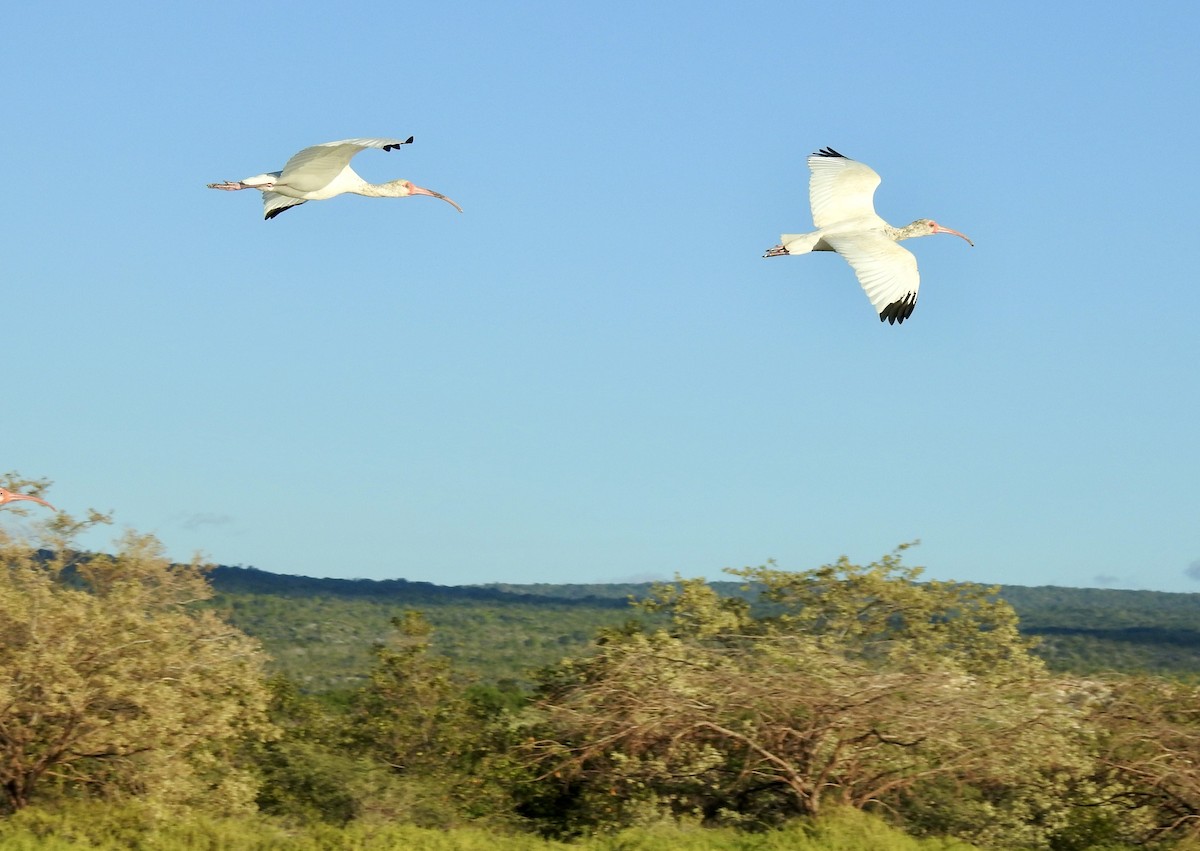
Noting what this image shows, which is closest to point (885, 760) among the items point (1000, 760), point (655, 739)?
point (1000, 760)

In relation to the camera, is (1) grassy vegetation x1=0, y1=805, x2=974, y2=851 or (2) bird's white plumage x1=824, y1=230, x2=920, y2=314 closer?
(2) bird's white plumage x1=824, y1=230, x2=920, y2=314

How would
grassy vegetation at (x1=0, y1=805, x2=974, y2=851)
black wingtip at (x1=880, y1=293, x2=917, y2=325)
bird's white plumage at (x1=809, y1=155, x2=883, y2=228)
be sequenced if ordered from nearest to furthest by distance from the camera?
black wingtip at (x1=880, y1=293, x2=917, y2=325) → bird's white plumage at (x1=809, y1=155, x2=883, y2=228) → grassy vegetation at (x1=0, y1=805, x2=974, y2=851)

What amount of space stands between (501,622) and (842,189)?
10268cm

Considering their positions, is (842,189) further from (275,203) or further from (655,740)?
(655,740)

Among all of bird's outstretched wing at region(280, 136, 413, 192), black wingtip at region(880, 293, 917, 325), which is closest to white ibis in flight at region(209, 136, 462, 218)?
bird's outstretched wing at region(280, 136, 413, 192)

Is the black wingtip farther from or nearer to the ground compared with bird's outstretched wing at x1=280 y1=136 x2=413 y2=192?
nearer to the ground

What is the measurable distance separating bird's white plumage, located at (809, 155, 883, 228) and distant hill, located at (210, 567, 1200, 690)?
53.5 m

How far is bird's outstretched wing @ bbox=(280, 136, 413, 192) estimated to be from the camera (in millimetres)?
22047

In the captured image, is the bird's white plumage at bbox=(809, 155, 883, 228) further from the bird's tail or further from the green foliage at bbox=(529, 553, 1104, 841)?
the green foliage at bbox=(529, 553, 1104, 841)

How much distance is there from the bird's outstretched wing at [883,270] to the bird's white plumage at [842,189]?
135 centimetres

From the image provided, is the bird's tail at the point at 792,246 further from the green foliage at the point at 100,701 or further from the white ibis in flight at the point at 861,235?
the green foliage at the point at 100,701

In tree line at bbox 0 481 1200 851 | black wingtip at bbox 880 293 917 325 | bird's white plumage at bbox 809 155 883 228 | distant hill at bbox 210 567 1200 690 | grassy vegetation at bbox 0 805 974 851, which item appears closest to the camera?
black wingtip at bbox 880 293 917 325

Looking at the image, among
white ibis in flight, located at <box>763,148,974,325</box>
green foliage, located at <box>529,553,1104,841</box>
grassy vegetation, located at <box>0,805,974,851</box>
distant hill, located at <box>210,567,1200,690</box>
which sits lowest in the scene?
grassy vegetation, located at <box>0,805,974,851</box>

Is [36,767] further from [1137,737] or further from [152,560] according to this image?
[1137,737]
